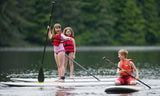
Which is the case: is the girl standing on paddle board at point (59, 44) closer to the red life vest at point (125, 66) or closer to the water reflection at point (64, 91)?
the water reflection at point (64, 91)

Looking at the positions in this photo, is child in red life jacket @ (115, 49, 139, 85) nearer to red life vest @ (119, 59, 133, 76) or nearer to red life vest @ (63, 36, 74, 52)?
red life vest @ (119, 59, 133, 76)

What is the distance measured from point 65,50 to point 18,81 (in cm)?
208

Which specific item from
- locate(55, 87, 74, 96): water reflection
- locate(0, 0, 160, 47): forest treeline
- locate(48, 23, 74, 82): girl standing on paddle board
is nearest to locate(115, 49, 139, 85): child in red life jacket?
locate(55, 87, 74, 96): water reflection

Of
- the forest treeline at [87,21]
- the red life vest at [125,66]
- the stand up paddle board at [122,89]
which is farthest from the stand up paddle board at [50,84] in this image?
the forest treeline at [87,21]

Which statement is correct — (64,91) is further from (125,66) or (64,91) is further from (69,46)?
(69,46)

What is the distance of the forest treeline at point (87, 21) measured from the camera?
194 feet

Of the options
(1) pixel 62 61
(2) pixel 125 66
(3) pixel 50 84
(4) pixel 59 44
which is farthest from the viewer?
(1) pixel 62 61

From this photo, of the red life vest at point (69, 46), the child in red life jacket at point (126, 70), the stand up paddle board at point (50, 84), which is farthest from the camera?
the red life vest at point (69, 46)

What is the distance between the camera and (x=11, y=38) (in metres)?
57.9

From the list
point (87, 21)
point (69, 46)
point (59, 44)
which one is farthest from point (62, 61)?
point (87, 21)

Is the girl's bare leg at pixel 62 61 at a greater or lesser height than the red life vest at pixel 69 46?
lesser

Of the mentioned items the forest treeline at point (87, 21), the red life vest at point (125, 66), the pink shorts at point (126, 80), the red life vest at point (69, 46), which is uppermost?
the forest treeline at point (87, 21)

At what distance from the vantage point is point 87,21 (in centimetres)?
7119

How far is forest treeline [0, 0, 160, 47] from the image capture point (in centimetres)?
5906
